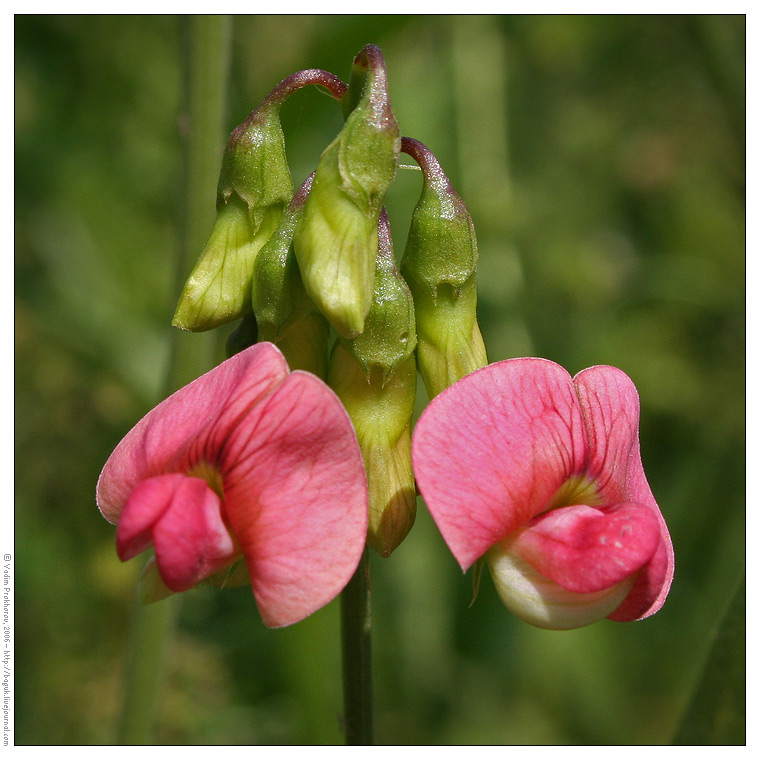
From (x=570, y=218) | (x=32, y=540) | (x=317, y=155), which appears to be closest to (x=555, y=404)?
(x=317, y=155)

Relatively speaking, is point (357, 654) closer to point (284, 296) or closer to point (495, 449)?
point (495, 449)

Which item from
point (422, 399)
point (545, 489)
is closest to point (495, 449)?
point (545, 489)

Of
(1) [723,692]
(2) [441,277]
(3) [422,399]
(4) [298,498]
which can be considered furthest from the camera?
(3) [422,399]

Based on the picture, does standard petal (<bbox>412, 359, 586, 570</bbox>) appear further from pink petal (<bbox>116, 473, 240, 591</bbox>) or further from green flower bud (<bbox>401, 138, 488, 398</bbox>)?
pink petal (<bbox>116, 473, 240, 591</bbox>)

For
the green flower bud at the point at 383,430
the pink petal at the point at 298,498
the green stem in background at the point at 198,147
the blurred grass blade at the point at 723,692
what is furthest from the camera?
the green stem in background at the point at 198,147

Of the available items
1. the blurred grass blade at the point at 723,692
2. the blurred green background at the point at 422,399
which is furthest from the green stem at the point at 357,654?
the blurred green background at the point at 422,399

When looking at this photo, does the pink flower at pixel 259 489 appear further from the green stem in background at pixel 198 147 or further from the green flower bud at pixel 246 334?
the green stem in background at pixel 198 147

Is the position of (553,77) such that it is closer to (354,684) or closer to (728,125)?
(728,125)
